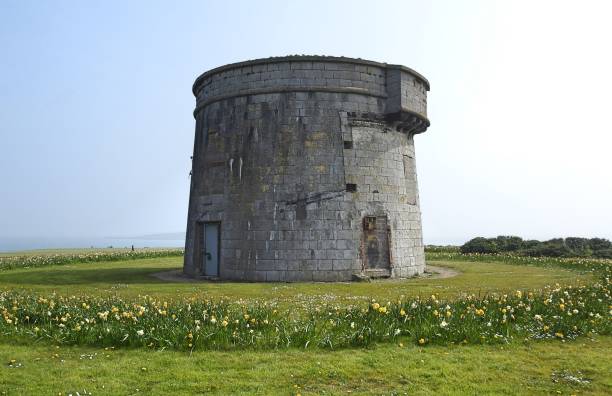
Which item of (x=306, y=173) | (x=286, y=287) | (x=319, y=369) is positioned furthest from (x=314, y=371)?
(x=306, y=173)

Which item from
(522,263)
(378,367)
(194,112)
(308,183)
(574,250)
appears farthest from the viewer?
(574,250)

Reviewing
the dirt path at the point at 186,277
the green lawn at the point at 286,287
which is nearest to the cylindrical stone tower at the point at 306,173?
the dirt path at the point at 186,277

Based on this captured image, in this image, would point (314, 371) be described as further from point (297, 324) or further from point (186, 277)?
point (186, 277)

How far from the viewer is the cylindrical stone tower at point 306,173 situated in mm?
17594

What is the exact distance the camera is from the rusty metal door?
1806cm

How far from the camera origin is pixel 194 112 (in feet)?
72.8

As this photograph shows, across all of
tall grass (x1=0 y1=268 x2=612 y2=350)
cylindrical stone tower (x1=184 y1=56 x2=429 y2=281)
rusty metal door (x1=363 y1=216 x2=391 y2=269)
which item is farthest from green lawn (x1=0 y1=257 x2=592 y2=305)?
tall grass (x1=0 y1=268 x2=612 y2=350)

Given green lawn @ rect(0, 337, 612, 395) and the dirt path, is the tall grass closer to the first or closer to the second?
green lawn @ rect(0, 337, 612, 395)

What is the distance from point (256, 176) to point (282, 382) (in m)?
12.4

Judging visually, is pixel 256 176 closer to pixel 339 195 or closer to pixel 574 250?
pixel 339 195

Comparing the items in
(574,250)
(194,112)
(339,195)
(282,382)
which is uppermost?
(194,112)

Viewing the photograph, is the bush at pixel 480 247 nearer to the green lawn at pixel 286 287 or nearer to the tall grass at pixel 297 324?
the green lawn at pixel 286 287

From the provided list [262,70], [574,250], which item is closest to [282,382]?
[262,70]

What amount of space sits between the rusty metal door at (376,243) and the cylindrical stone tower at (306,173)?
0.04 m
